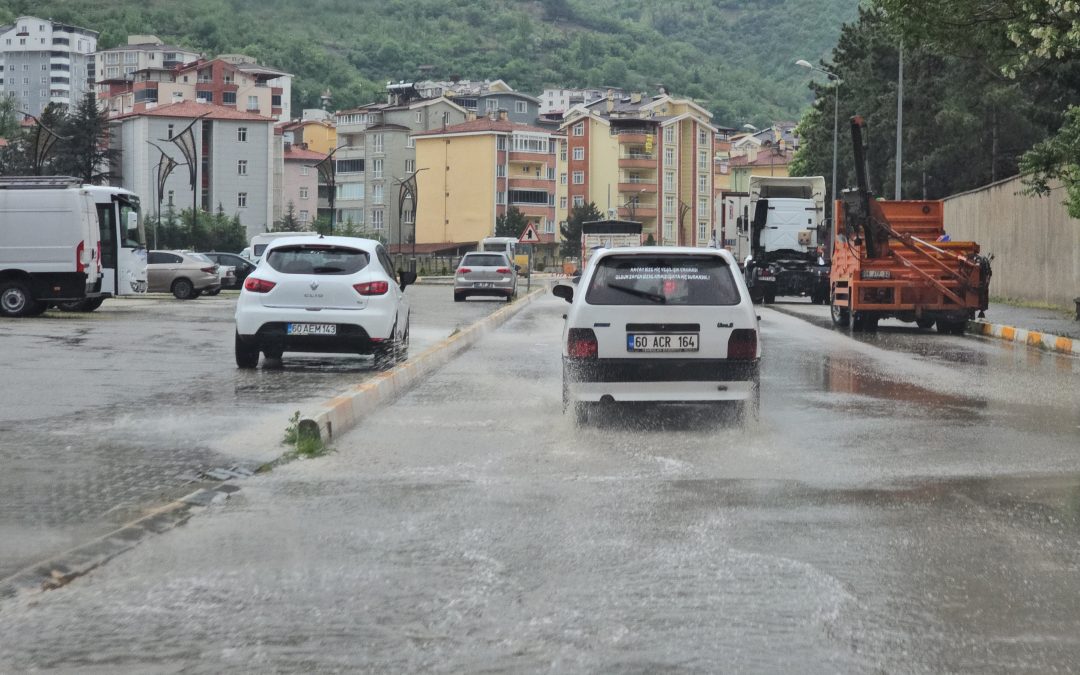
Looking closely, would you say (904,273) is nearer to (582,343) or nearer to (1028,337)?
(1028,337)

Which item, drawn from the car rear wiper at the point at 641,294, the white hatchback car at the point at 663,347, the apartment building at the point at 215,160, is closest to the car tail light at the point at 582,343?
the white hatchback car at the point at 663,347

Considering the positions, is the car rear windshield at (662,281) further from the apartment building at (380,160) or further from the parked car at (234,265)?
the apartment building at (380,160)

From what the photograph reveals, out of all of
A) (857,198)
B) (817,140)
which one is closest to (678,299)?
(857,198)

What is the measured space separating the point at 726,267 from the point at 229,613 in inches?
304

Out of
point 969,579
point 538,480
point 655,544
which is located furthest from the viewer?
point 538,480

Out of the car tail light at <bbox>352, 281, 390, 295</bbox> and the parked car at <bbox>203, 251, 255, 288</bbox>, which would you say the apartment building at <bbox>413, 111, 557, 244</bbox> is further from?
the car tail light at <bbox>352, 281, 390, 295</bbox>

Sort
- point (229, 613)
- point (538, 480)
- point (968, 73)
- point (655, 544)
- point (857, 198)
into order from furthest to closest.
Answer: point (968, 73) < point (857, 198) < point (538, 480) < point (655, 544) < point (229, 613)

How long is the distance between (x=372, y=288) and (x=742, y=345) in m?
6.78

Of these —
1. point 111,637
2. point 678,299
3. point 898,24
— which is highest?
point 898,24

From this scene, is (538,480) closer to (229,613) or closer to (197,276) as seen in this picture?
(229,613)

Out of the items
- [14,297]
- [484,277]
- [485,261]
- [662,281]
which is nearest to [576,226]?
[485,261]

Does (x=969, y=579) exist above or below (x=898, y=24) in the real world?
below

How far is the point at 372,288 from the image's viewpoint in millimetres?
18219

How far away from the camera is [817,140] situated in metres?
81.9
